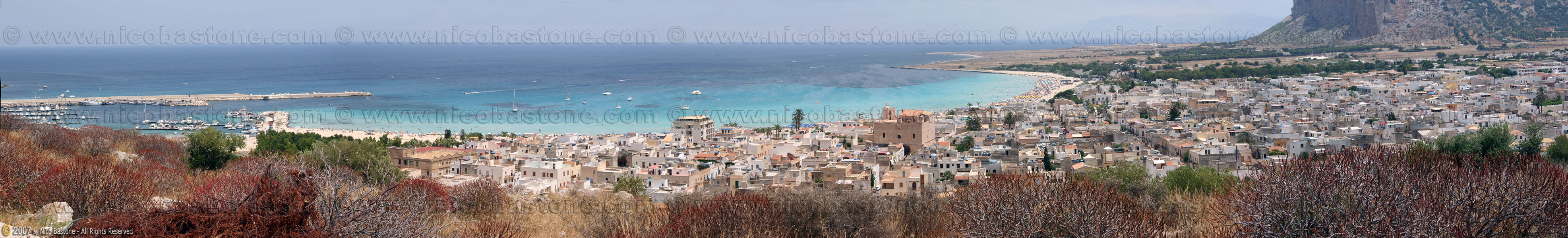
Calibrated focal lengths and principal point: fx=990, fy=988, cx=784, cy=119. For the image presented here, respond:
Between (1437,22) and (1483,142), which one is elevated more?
(1437,22)

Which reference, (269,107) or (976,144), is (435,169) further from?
(269,107)

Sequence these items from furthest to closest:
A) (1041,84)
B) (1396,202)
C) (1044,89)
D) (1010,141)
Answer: (1041,84) → (1044,89) → (1010,141) → (1396,202)

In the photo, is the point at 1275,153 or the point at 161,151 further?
the point at 1275,153

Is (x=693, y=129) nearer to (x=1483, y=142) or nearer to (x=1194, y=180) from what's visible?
(x=1194, y=180)

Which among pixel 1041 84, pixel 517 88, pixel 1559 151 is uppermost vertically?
pixel 517 88

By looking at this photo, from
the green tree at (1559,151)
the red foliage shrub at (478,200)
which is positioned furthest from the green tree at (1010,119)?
the red foliage shrub at (478,200)

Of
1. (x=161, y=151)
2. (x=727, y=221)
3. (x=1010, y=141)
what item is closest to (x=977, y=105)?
(x=1010, y=141)

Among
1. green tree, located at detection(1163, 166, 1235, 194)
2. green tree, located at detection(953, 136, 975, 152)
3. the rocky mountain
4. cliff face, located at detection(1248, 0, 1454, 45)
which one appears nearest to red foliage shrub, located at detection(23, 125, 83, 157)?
green tree, located at detection(1163, 166, 1235, 194)

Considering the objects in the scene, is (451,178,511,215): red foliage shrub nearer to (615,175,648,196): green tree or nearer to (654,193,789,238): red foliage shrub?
(654,193,789,238): red foliage shrub
